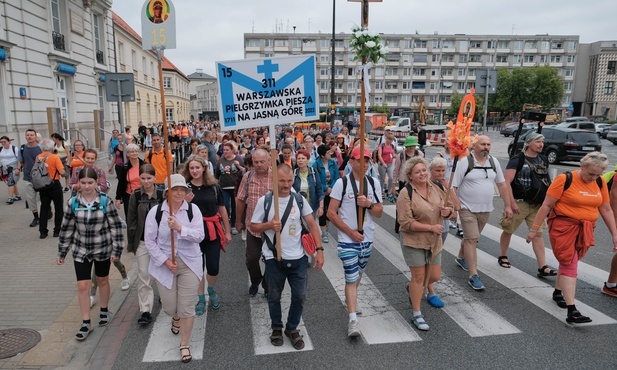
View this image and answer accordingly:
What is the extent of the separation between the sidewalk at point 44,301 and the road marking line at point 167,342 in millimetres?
548

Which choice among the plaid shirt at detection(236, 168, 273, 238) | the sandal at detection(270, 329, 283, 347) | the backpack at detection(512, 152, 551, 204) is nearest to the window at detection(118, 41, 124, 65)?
the plaid shirt at detection(236, 168, 273, 238)

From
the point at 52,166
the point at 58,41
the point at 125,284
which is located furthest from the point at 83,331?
the point at 58,41

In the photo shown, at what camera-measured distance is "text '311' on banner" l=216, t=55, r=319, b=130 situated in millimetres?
4137

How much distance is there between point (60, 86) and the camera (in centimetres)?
1881

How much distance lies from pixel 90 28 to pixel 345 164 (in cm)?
1948

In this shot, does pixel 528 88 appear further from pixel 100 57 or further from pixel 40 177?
pixel 40 177

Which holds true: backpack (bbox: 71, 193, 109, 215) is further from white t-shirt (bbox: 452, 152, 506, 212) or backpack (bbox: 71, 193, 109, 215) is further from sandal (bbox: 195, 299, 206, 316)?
white t-shirt (bbox: 452, 152, 506, 212)

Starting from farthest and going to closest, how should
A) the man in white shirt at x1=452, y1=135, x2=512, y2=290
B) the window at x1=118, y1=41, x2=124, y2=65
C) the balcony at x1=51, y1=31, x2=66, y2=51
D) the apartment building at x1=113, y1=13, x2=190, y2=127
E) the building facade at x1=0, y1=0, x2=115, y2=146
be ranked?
the apartment building at x1=113, y1=13, x2=190, y2=127 < the window at x1=118, y1=41, x2=124, y2=65 < the balcony at x1=51, y1=31, x2=66, y2=51 < the building facade at x1=0, y1=0, x2=115, y2=146 < the man in white shirt at x1=452, y1=135, x2=512, y2=290

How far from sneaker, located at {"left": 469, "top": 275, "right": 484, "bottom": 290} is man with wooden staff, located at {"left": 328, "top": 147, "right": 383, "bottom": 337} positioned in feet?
6.17

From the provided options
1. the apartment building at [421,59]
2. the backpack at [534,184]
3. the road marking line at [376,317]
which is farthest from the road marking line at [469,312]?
the apartment building at [421,59]

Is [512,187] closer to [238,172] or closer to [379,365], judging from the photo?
[379,365]

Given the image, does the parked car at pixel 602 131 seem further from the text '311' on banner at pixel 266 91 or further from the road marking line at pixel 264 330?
the text '311' on banner at pixel 266 91

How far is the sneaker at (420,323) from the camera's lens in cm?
437

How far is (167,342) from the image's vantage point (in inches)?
165
